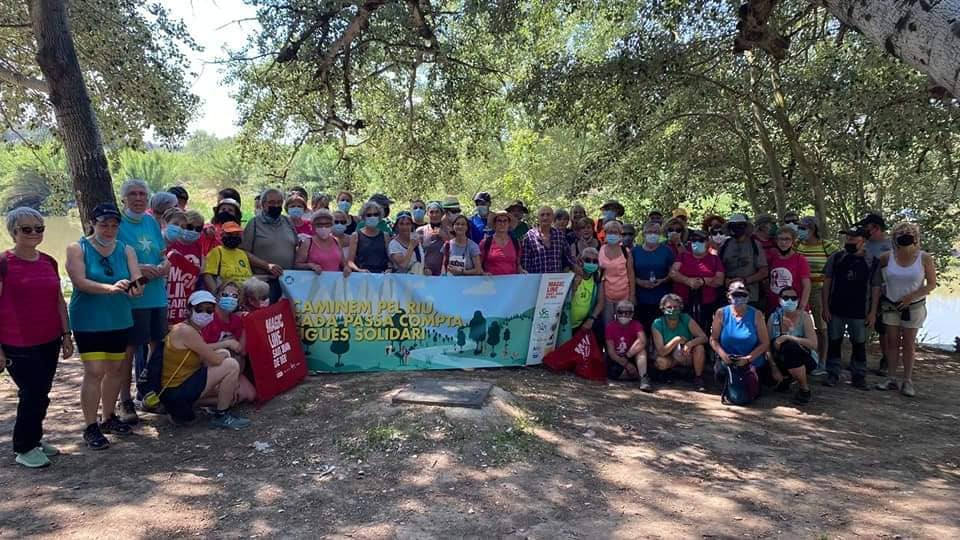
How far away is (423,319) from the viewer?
694cm

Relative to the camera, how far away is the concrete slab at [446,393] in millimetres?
5105

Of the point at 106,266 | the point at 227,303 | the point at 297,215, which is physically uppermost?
the point at 297,215

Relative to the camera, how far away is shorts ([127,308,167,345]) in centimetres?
498

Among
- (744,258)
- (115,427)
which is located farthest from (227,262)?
(744,258)

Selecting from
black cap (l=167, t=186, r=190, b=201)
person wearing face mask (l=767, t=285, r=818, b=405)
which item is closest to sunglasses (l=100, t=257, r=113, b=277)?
black cap (l=167, t=186, r=190, b=201)

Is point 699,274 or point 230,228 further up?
point 230,228

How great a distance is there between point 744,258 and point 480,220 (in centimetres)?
305

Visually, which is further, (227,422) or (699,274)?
(699,274)

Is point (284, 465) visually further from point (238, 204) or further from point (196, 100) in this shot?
point (196, 100)

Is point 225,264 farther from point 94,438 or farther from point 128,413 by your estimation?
point 94,438

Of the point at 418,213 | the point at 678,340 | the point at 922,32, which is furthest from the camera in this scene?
the point at 418,213

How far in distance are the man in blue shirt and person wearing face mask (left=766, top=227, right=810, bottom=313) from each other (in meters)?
5.93

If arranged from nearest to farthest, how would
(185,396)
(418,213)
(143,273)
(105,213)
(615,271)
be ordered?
(105,213) < (143,273) < (185,396) < (615,271) < (418,213)

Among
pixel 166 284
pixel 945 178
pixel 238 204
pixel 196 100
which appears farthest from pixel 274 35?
pixel 945 178
